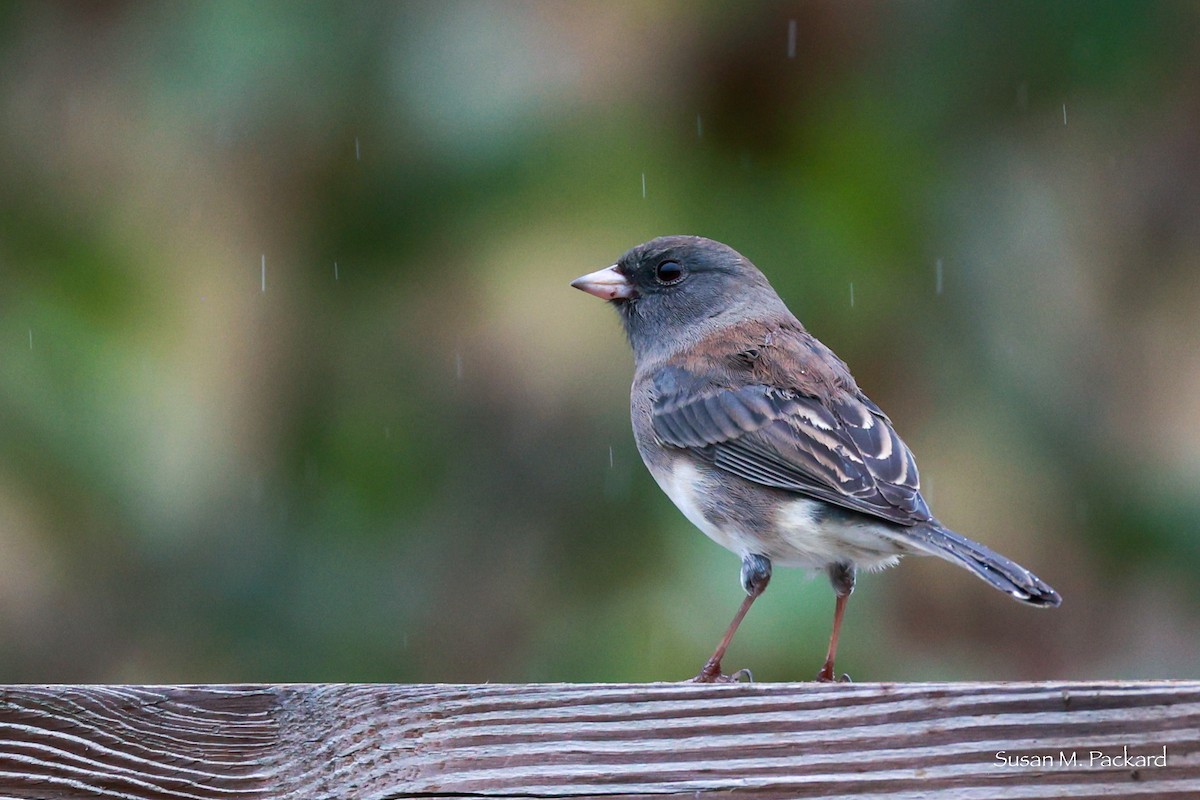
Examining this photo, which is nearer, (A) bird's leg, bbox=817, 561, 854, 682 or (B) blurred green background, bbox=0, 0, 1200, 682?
(A) bird's leg, bbox=817, 561, 854, 682

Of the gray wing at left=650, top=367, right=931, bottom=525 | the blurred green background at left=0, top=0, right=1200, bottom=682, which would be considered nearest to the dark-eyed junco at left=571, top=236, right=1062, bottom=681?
the gray wing at left=650, top=367, right=931, bottom=525

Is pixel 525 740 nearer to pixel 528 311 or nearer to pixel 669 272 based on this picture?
pixel 669 272

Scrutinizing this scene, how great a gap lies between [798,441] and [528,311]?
3.93 feet

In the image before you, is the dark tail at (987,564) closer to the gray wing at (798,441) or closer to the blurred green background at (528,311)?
the gray wing at (798,441)

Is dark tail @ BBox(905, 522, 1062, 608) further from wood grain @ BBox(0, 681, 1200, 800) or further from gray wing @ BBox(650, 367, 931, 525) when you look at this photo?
wood grain @ BBox(0, 681, 1200, 800)

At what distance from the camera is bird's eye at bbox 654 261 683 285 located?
3455 millimetres

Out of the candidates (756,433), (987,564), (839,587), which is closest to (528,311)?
(756,433)

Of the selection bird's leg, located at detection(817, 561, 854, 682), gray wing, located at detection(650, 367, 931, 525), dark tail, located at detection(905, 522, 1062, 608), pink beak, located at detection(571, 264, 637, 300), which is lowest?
bird's leg, located at detection(817, 561, 854, 682)

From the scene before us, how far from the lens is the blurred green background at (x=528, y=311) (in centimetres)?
362

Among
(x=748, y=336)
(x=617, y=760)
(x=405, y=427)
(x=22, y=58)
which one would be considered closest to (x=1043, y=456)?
(x=748, y=336)

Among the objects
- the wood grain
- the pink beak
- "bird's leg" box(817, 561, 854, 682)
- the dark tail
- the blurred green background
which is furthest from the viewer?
the blurred green background

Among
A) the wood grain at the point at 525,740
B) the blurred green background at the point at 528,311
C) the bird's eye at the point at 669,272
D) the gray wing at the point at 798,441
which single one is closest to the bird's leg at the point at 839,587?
the gray wing at the point at 798,441

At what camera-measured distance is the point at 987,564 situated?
2264 mm

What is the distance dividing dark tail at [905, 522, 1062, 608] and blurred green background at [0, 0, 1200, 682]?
35.8 inches
